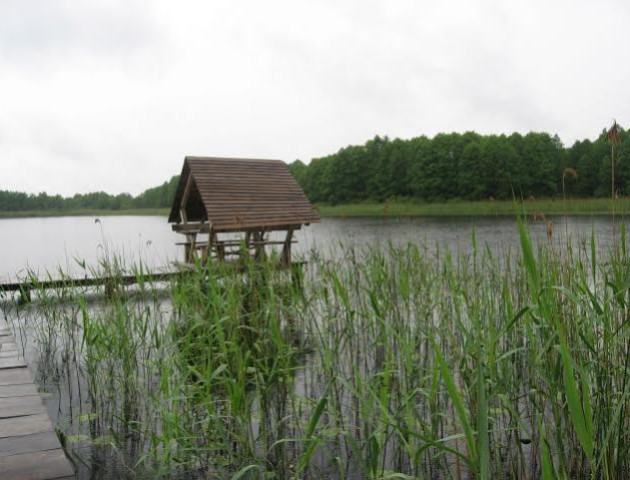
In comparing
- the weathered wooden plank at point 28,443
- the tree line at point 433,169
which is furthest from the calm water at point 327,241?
the tree line at point 433,169

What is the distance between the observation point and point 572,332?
11.8 feet

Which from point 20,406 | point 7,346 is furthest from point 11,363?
point 20,406

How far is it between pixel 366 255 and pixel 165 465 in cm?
399

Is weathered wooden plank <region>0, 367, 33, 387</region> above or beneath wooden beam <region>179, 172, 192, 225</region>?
beneath

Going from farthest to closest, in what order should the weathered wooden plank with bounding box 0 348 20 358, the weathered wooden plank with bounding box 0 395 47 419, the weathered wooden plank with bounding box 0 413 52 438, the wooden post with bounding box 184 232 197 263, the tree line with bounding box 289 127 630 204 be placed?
the tree line with bounding box 289 127 630 204
the wooden post with bounding box 184 232 197 263
the weathered wooden plank with bounding box 0 348 20 358
the weathered wooden plank with bounding box 0 395 47 419
the weathered wooden plank with bounding box 0 413 52 438

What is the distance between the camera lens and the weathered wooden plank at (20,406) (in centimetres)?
361

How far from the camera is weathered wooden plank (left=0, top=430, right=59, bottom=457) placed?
3.01m

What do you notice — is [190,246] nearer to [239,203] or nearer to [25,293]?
[239,203]

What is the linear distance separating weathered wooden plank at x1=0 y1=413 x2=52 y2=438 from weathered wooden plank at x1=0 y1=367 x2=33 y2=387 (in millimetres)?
938

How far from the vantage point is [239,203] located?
1212 cm

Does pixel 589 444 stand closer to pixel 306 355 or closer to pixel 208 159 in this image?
pixel 306 355

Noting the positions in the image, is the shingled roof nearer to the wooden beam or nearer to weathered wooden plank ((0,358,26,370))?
the wooden beam

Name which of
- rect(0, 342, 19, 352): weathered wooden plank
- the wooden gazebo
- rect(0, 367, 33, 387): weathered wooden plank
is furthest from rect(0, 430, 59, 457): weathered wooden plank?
the wooden gazebo

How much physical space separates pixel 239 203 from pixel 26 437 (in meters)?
9.13
